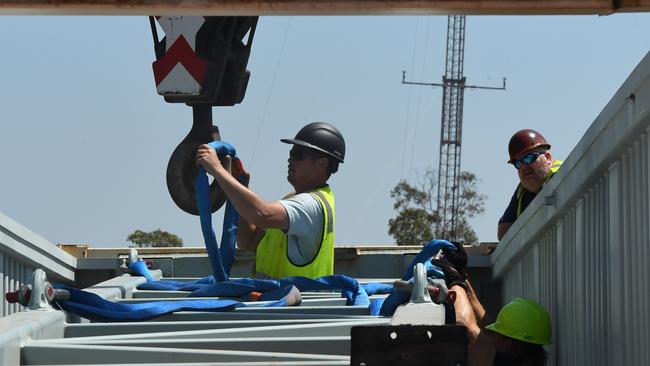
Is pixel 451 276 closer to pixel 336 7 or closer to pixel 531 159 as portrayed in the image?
pixel 531 159

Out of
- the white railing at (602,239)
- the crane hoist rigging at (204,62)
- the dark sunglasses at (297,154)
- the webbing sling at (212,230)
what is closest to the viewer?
the white railing at (602,239)

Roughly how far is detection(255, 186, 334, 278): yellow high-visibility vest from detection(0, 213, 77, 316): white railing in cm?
138

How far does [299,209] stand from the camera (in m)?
7.75

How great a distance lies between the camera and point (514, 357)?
6332 mm

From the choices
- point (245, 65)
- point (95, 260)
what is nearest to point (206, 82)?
point (245, 65)

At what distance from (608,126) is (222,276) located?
3.01 meters

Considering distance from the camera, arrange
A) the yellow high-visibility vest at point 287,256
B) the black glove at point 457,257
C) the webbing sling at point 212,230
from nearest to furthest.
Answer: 1. the black glove at point 457,257
2. the webbing sling at point 212,230
3. the yellow high-visibility vest at point 287,256

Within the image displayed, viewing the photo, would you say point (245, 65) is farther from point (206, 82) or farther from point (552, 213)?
point (552, 213)

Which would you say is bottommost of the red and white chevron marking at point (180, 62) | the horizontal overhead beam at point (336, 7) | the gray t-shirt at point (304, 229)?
the gray t-shirt at point (304, 229)

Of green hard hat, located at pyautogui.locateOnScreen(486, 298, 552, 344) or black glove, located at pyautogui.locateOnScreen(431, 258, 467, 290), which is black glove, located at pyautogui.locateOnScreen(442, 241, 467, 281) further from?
green hard hat, located at pyautogui.locateOnScreen(486, 298, 552, 344)

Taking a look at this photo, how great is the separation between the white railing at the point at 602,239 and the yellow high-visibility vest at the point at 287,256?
117 centimetres

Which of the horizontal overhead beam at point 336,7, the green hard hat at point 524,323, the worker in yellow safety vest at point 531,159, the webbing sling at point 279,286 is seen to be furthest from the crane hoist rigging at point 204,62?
the horizontal overhead beam at point 336,7

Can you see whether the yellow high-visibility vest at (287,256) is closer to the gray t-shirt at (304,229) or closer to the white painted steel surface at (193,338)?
the gray t-shirt at (304,229)

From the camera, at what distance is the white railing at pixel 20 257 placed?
8.02m
